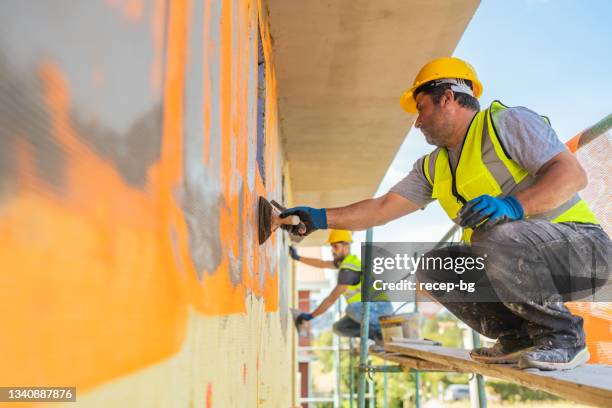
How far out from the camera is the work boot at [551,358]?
2174 millimetres

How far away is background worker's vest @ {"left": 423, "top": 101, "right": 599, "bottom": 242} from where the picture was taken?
2506mm

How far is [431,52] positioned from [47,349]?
4.25 meters

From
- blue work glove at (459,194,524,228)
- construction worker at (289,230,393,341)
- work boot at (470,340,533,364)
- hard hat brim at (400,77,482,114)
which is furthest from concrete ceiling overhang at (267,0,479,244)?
work boot at (470,340,533,364)

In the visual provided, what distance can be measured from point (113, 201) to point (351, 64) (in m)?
3.95

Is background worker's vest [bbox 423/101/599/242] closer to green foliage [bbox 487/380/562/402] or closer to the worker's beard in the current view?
the worker's beard

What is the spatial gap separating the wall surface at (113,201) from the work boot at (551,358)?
1455 mm

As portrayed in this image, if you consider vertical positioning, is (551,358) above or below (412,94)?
below

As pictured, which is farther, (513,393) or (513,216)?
(513,393)

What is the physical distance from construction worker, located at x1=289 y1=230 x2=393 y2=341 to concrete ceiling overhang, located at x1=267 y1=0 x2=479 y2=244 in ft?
4.47

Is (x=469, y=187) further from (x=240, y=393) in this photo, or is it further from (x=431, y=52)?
(x=431, y=52)

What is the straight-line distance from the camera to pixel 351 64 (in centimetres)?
440

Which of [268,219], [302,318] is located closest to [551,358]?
[268,219]

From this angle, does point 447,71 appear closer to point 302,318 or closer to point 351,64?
point 351,64

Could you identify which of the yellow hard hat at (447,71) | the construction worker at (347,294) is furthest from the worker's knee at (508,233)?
the construction worker at (347,294)
